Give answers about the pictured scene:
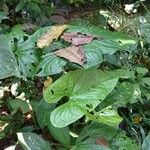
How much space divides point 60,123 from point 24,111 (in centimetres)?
54

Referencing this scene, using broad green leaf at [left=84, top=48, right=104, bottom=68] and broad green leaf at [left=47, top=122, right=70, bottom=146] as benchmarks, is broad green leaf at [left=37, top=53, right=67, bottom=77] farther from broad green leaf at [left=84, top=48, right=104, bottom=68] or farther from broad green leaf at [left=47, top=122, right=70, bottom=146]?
broad green leaf at [left=47, top=122, right=70, bottom=146]

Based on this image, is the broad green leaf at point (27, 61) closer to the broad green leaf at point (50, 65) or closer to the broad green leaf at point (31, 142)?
the broad green leaf at point (50, 65)

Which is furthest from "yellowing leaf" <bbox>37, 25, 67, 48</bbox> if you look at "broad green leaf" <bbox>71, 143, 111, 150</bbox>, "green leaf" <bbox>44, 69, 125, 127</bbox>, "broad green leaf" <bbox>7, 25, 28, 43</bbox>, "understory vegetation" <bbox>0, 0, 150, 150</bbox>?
"broad green leaf" <bbox>71, 143, 111, 150</bbox>

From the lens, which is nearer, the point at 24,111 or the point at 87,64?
the point at 87,64

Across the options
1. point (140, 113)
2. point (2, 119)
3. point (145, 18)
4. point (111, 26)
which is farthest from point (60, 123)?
point (111, 26)

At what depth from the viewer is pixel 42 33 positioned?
5.21 ft

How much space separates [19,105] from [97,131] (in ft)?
1.54

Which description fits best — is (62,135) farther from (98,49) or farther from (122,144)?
(98,49)

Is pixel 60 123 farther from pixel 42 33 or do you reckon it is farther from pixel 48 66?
pixel 42 33

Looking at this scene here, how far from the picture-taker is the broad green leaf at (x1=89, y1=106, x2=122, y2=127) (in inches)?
49.7

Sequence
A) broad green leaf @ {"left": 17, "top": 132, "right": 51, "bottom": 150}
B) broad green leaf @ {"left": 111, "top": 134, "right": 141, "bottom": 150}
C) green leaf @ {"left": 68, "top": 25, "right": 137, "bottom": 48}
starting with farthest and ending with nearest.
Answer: green leaf @ {"left": 68, "top": 25, "right": 137, "bottom": 48} → broad green leaf @ {"left": 111, "top": 134, "right": 141, "bottom": 150} → broad green leaf @ {"left": 17, "top": 132, "right": 51, "bottom": 150}

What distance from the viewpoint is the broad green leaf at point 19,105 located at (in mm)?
1689

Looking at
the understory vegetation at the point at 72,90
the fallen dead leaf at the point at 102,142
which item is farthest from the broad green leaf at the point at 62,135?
the fallen dead leaf at the point at 102,142

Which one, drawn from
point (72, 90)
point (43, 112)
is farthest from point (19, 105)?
point (72, 90)
